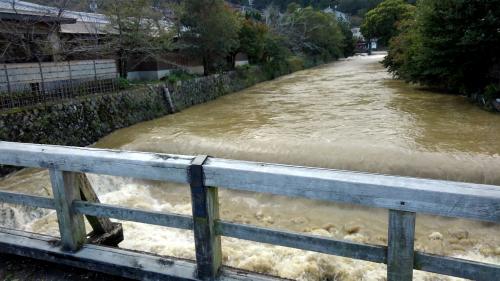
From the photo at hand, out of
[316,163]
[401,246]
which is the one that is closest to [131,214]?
[401,246]

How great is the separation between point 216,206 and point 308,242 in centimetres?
61

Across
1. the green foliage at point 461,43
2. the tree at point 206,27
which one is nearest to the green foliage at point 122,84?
the tree at point 206,27

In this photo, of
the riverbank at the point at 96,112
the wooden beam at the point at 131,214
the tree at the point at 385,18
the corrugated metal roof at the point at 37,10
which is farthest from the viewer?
the tree at the point at 385,18

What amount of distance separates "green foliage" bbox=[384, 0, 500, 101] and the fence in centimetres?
1245

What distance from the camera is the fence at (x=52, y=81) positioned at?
11.4 m

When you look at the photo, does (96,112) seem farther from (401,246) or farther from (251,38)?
(251,38)

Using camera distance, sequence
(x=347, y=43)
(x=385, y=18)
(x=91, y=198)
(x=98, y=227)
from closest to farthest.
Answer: (x=91, y=198) < (x=98, y=227) < (x=385, y=18) < (x=347, y=43)

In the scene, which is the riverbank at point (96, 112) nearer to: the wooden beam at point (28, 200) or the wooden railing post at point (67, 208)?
the wooden beam at point (28, 200)

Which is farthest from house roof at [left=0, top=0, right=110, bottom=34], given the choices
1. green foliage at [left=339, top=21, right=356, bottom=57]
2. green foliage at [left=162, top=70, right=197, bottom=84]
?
Result: green foliage at [left=339, top=21, right=356, bottom=57]

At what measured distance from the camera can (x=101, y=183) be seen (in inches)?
343

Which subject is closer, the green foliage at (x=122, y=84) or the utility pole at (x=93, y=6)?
the green foliage at (x=122, y=84)

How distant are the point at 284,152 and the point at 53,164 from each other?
703cm

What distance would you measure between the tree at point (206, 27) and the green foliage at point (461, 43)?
30.1 feet

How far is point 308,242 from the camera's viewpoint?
2.33 meters
